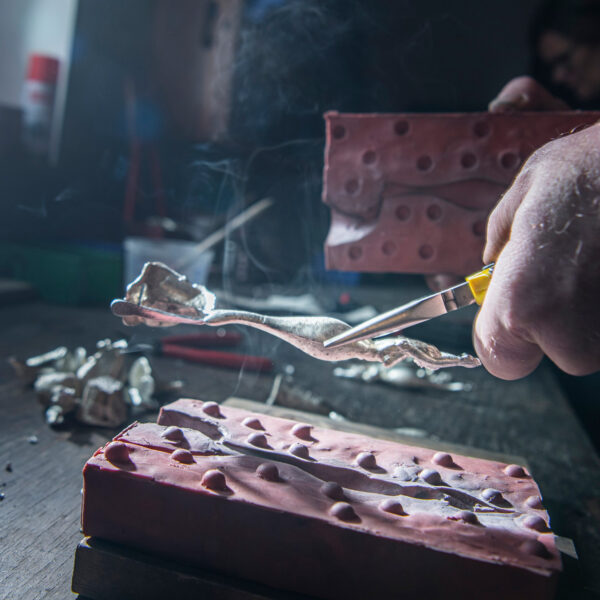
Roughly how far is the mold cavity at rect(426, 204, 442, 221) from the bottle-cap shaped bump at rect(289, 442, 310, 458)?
0.75m

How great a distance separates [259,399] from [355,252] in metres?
0.74

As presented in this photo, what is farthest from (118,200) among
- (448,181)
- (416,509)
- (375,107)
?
(416,509)

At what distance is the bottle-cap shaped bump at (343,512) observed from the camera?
2.62 feet

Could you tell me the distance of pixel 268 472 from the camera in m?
0.91

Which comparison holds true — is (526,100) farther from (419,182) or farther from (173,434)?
(173,434)

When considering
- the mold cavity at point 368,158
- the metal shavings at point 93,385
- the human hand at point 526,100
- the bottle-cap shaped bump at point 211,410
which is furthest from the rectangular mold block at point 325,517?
the human hand at point 526,100

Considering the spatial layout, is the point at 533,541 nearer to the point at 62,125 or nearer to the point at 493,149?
the point at 493,149

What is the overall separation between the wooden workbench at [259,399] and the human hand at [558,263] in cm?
56

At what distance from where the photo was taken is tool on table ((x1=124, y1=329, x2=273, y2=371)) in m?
2.17

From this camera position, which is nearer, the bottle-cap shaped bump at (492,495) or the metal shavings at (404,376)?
the bottle-cap shaped bump at (492,495)

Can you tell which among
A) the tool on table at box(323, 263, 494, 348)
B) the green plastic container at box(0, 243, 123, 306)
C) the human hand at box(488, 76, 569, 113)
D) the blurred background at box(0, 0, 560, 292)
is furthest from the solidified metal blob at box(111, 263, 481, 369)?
the green plastic container at box(0, 243, 123, 306)

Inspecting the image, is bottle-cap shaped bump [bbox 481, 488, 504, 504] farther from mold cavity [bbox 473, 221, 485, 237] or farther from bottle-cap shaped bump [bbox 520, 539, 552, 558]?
mold cavity [bbox 473, 221, 485, 237]

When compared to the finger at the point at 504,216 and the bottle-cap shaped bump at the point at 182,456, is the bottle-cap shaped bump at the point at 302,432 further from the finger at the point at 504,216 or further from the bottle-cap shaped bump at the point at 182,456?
the finger at the point at 504,216

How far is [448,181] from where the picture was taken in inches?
55.3
